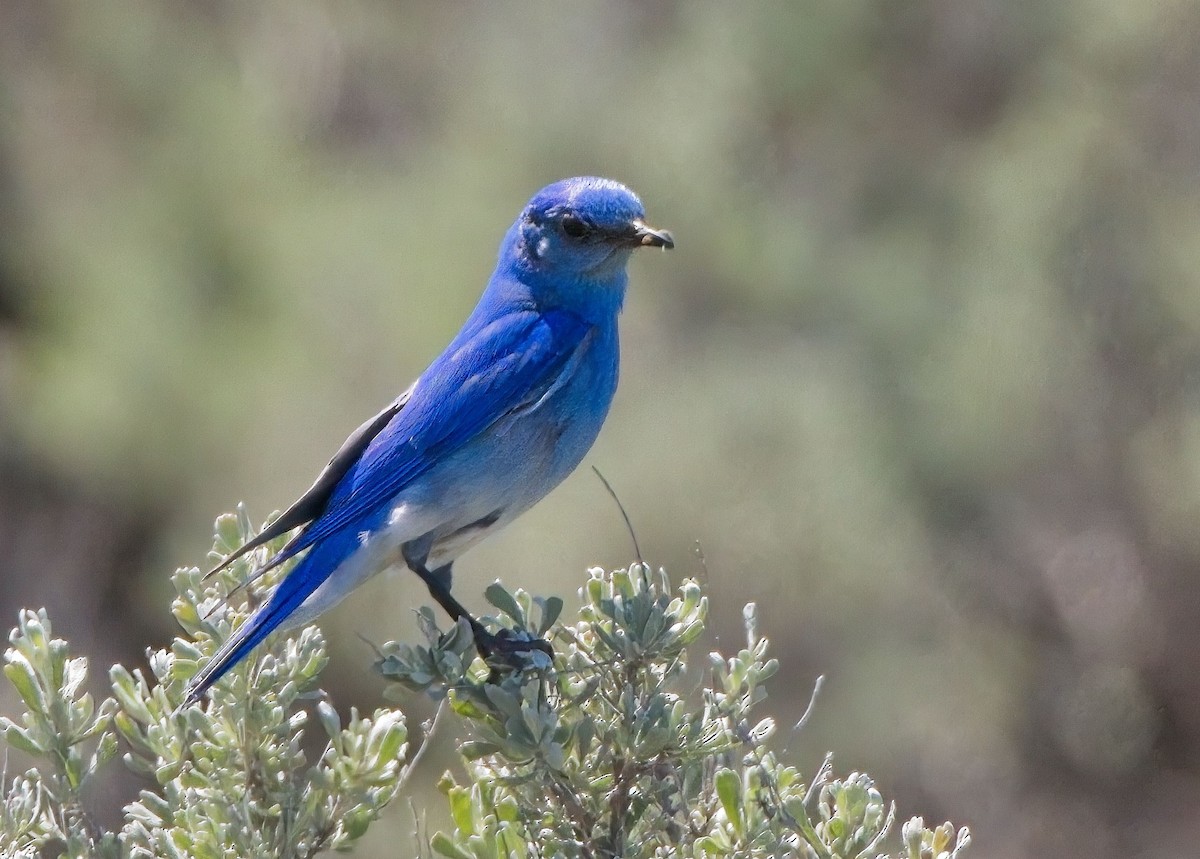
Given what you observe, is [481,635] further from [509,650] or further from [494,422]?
[494,422]

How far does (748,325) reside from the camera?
7355mm

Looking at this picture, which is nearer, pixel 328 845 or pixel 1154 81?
pixel 328 845

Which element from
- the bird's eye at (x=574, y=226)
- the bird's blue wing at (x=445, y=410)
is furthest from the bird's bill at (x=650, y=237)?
the bird's blue wing at (x=445, y=410)

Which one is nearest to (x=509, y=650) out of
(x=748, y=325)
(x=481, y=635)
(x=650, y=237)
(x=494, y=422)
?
(x=481, y=635)

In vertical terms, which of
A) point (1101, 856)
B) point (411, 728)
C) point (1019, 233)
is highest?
point (1019, 233)

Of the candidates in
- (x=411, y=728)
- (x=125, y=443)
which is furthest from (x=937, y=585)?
(x=125, y=443)

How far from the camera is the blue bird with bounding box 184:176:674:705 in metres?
2.96

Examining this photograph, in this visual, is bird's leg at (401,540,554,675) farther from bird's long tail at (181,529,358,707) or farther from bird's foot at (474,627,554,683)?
bird's long tail at (181,529,358,707)

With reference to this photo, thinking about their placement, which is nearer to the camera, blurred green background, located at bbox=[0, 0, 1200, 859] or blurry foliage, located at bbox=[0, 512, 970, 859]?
blurry foliage, located at bbox=[0, 512, 970, 859]

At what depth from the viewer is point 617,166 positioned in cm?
735

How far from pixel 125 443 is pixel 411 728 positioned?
276 cm

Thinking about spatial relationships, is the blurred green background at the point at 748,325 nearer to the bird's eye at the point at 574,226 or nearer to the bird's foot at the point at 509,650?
the bird's eye at the point at 574,226

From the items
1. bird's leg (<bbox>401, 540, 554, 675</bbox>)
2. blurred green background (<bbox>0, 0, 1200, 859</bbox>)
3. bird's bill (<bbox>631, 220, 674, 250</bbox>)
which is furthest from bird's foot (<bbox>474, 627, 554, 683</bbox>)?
blurred green background (<bbox>0, 0, 1200, 859</bbox>)

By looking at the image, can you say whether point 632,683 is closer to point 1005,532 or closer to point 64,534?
point 1005,532
